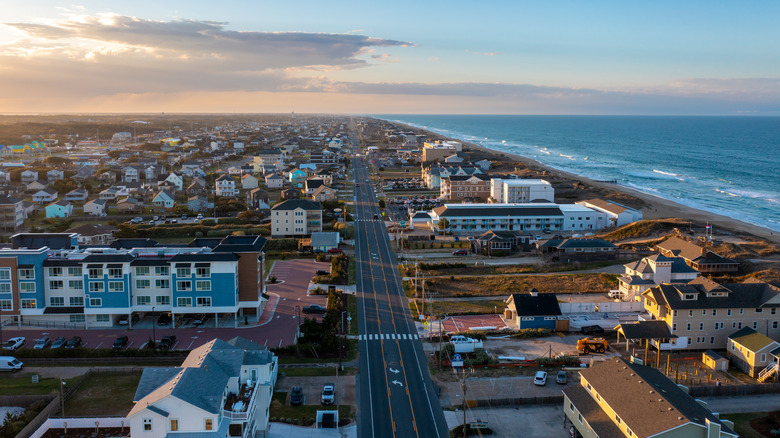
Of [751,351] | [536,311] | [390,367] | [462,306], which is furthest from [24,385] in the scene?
[751,351]

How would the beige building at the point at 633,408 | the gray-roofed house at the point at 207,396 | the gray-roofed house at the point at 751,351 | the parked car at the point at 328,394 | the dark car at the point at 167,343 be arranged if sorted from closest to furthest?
1. the gray-roofed house at the point at 207,396
2. the beige building at the point at 633,408
3. the parked car at the point at 328,394
4. the gray-roofed house at the point at 751,351
5. the dark car at the point at 167,343

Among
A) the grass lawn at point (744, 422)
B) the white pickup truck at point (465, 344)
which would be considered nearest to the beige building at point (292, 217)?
the white pickup truck at point (465, 344)

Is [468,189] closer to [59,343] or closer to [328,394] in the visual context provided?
[328,394]

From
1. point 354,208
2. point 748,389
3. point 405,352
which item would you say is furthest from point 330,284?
point 354,208

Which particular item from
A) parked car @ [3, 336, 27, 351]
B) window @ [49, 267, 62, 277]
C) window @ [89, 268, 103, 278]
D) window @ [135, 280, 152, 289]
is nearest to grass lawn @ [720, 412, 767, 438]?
window @ [135, 280, 152, 289]

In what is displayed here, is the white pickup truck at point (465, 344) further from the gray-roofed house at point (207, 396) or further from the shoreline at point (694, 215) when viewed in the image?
the shoreline at point (694, 215)

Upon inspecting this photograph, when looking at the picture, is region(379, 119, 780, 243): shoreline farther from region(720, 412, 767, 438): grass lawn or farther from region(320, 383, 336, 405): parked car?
region(320, 383, 336, 405): parked car

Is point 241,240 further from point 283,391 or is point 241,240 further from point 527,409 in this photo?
point 527,409
